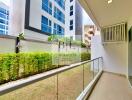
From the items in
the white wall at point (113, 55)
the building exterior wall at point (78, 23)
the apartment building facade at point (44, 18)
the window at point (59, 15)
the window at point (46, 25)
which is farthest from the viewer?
the building exterior wall at point (78, 23)

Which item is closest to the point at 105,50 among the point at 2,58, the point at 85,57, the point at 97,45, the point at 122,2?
the point at 97,45

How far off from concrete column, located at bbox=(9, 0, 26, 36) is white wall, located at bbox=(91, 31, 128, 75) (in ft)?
16.5

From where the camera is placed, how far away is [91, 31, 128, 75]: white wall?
326 inches

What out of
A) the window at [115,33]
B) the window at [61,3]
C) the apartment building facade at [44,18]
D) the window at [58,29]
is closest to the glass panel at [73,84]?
the apartment building facade at [44,18]

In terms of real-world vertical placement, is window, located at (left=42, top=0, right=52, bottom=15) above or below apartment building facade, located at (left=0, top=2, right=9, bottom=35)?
above

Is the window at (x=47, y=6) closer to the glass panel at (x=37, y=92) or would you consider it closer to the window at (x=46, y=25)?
the window at (x=46, y=25)

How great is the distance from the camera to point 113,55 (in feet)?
29.4

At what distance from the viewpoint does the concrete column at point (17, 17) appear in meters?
10.5

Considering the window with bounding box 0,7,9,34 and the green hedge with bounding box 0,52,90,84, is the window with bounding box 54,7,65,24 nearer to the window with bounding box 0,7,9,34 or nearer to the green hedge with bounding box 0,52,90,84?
the window with bounding box 0,7,9,34

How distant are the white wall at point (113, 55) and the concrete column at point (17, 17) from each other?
16.5 ft

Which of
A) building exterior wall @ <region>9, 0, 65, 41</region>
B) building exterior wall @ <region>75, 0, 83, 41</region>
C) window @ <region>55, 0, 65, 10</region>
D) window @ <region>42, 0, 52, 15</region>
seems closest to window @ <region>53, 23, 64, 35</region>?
window @ <region>42, 0, 52, 15</region>

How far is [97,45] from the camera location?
1015 cm

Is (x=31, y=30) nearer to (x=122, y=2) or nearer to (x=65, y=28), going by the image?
Answer: (x=122, y=2)

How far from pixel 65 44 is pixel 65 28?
7.97 m
